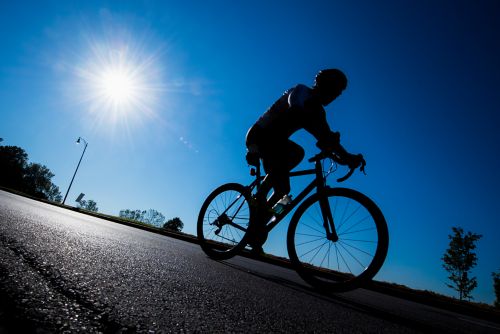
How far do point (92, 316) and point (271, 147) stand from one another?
323 centimetres

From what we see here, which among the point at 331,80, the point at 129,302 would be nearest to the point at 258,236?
the point at 331,80

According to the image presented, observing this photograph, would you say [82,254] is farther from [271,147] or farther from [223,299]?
[271,147]

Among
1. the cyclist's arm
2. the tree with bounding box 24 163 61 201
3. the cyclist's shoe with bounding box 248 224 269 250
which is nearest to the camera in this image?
the cyclist's arm

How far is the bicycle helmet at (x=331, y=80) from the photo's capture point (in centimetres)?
348

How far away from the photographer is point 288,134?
3.89 meters

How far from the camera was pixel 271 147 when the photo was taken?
12.9 feet

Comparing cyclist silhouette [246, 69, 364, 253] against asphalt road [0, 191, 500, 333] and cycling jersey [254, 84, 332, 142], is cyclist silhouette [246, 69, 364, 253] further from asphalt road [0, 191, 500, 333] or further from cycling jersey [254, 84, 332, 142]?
asphalt road [0, 191, 500, 333]

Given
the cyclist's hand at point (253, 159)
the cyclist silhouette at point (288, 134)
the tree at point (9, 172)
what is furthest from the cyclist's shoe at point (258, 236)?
the tree at point (9, 172)

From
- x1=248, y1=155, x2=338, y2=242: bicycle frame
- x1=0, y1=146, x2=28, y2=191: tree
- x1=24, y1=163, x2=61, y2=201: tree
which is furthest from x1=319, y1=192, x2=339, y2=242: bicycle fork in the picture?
x1=24, y1=163, x2=61, y2=201: tree

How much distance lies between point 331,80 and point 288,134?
0.87 m

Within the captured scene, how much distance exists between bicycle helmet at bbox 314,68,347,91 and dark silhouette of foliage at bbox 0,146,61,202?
7662cm

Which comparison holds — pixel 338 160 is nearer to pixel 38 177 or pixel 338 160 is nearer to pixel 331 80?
pixel 331 80

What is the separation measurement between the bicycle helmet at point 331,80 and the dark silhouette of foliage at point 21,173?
76624 millimetres

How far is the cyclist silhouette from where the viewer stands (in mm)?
3256
